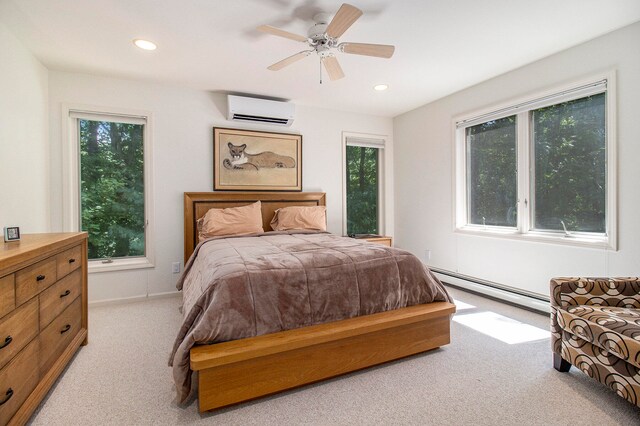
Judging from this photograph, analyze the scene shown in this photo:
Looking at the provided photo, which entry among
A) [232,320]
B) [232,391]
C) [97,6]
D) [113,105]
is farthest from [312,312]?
[113,105]

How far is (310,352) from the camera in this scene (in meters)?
1.72

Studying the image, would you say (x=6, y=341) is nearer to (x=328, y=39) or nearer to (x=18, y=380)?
(x=18, y=380)

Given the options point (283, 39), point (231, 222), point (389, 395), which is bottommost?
point (389, 395)

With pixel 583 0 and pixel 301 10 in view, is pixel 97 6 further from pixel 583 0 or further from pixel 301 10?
pixel 583 0

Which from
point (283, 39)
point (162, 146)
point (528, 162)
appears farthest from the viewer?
point (162, 146)

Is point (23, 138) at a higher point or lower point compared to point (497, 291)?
higher

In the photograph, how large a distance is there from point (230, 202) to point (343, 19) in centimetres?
241

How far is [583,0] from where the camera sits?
6.57ft

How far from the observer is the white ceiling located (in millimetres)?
2062

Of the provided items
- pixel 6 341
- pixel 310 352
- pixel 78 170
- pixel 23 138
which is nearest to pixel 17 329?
pixel 6 341

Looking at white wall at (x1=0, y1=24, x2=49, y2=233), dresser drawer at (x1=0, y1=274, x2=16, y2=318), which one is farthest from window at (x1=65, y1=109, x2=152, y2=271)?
dresser drawer at (x1=0, y1=274, x2=16, y2=318)

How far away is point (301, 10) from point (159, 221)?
2597 mm

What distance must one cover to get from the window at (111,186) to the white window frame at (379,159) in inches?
A: 97.9

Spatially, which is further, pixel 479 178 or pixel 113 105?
pixel 479 178
